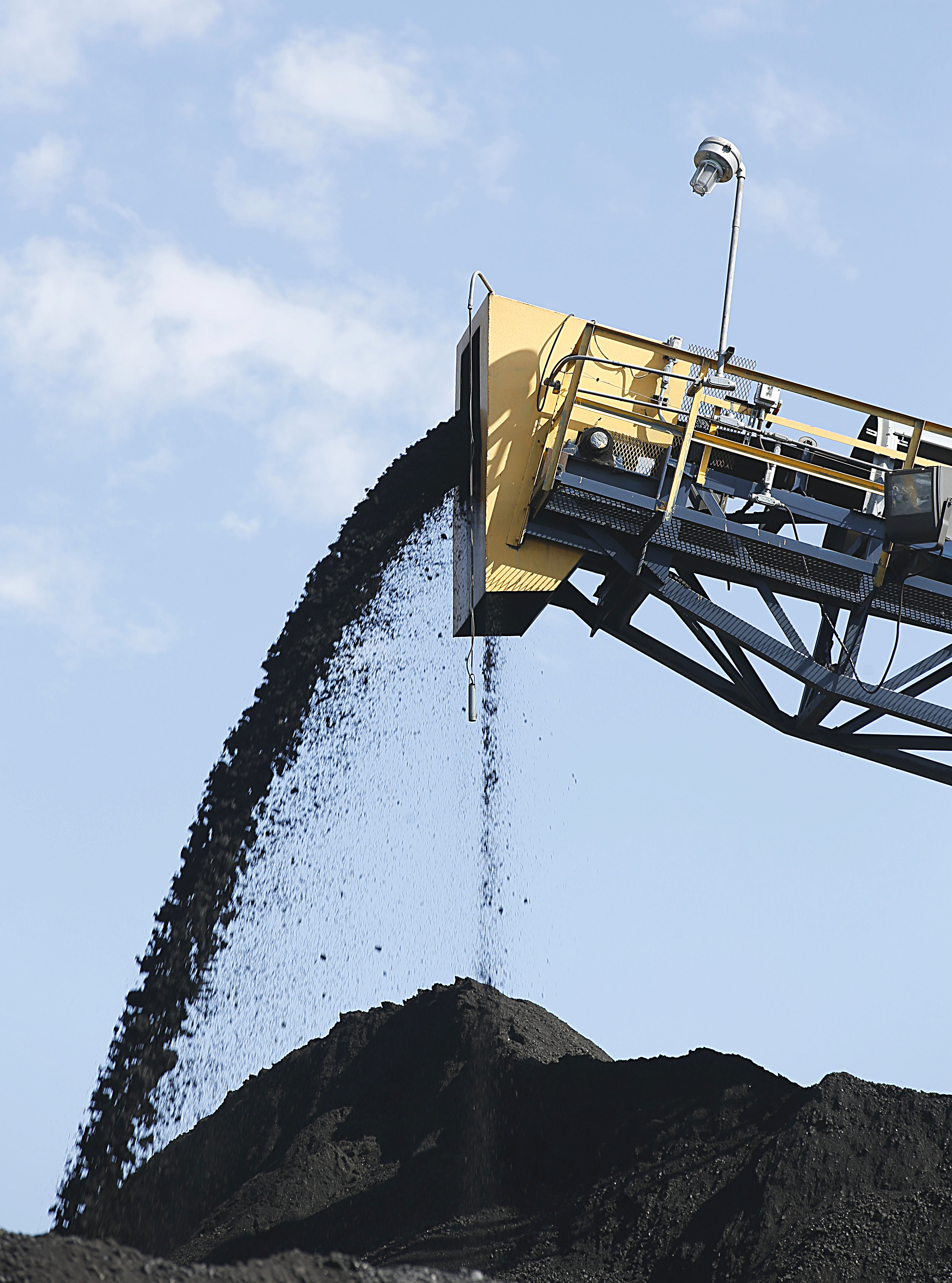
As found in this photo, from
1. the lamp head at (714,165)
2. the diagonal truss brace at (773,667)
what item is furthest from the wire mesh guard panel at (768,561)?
the lamp head at (714,165)

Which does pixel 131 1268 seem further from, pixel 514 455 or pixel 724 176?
pixel 724 176

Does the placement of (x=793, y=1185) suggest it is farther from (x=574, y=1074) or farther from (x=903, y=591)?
(x=903, y=591)

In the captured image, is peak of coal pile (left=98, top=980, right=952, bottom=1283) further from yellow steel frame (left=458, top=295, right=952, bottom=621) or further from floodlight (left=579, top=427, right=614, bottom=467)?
floodlight (left=579, top=427, right=614, bottom=467)

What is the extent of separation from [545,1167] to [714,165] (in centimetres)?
649

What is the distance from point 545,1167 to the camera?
9.00 meters

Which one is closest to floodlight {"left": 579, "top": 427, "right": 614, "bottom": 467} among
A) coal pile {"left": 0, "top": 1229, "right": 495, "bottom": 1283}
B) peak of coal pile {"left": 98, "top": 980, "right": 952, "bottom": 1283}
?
coal pile {"left": 0, "top": 1229, "right": 495, "bottom": 1283}

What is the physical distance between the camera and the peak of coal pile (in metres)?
7.71

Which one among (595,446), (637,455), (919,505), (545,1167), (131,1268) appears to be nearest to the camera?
(131,1268)

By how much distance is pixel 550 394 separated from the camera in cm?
736

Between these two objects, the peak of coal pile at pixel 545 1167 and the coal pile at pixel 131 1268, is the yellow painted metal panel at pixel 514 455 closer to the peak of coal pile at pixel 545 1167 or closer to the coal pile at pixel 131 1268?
the coal pile at pixel 131 1268

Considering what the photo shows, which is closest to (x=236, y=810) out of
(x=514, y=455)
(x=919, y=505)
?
(x=514, y=455)

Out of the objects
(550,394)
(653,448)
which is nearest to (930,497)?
(653,448)

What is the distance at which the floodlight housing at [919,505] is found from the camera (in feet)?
22.8

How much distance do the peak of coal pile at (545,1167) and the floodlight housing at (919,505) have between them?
3.68 meters
